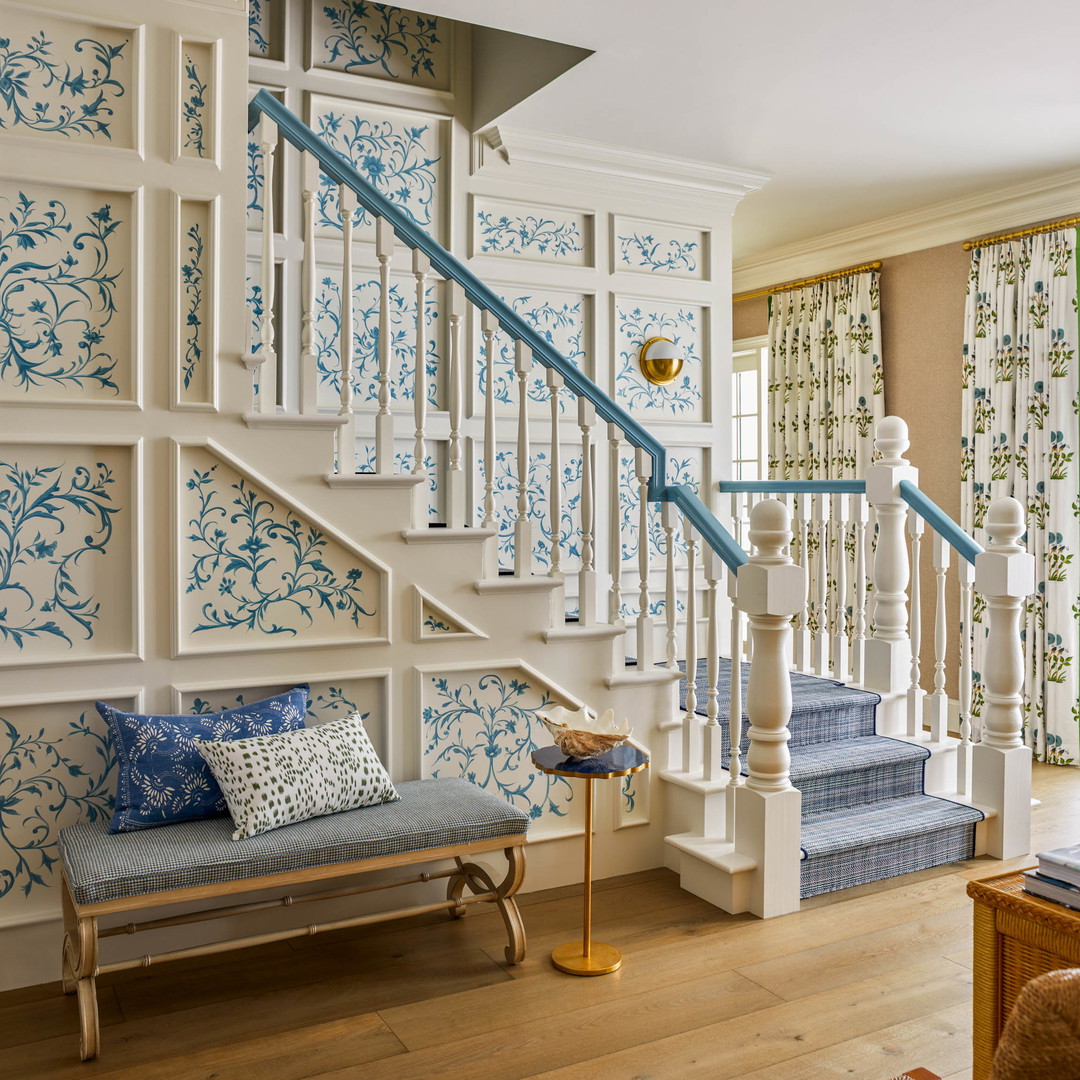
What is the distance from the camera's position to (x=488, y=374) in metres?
3.32

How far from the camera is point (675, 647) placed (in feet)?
12.2

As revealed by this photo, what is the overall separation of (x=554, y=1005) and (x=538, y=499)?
2421 mm

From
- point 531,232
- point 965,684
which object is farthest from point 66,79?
point 965,684

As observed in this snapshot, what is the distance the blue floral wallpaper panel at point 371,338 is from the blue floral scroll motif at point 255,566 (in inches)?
47.5

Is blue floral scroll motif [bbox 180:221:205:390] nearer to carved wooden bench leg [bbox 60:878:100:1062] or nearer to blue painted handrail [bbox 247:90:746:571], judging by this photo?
blue painted handrail [bbox 247:90:746:571]

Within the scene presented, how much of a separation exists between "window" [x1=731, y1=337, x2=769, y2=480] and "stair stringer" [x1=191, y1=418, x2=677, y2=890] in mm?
3749

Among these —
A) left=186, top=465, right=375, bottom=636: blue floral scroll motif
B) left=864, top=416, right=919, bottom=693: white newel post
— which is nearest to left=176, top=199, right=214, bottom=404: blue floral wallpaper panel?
left=186, top=465, right=375, bottom=636: blue floral scroll motif

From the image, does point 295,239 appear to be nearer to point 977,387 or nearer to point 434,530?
point 434,530

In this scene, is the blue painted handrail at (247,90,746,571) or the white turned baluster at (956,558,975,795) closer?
the blue painted handrail at (247,90,746,571)

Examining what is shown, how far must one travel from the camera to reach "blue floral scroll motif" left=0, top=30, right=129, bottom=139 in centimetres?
279

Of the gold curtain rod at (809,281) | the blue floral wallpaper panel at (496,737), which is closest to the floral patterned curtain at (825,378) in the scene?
the gold curtain rod at (809,281)

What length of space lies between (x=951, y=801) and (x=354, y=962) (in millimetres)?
2334

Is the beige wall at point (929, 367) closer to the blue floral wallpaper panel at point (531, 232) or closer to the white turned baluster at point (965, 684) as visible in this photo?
the white turned baluster at point (965, 684)

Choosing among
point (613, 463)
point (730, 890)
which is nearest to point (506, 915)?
point (730, 890)
